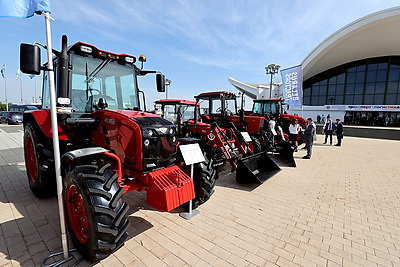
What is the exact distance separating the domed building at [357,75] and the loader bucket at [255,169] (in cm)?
2738

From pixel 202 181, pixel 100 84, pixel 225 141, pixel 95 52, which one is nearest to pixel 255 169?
pixel 225 141

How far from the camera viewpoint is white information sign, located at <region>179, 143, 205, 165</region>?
3075 mm

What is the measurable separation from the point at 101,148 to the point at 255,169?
3975 mm

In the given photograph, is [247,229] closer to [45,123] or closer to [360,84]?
[45,123]

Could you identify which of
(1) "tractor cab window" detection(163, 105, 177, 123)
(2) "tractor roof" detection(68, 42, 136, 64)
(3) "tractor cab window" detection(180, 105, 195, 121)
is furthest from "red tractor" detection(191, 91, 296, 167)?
(2) "tractor roof" detection(68, 42, 136, 64)

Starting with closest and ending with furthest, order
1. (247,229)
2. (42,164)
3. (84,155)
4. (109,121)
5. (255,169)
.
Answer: (84,155), (109,121), (247,229), (42,164), (255,169)

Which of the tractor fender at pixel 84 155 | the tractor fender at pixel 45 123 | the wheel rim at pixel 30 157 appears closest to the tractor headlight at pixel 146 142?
the tractor fender at pixel 84 155

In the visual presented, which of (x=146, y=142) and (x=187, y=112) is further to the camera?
(x=187, y=112)

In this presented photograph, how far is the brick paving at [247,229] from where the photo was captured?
2412mm

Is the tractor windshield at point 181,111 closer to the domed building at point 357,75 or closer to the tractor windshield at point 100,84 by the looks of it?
the tractor windshield at point 100,84

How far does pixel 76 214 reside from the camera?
2467mm

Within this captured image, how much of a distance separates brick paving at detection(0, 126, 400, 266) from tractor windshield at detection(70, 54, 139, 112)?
6.12 feet

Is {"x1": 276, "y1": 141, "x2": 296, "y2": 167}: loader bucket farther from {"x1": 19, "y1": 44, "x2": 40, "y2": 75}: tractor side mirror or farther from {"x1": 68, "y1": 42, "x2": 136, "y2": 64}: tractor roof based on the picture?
{"x1": 19, "y1": 44, "x2": 40, "y2": 75}: tractor side mirror

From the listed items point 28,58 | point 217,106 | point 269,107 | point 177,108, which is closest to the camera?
point 28,58
